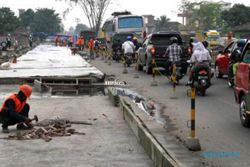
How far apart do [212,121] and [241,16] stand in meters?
68.2

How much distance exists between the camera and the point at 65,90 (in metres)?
18.3

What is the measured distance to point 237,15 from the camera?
77.8m

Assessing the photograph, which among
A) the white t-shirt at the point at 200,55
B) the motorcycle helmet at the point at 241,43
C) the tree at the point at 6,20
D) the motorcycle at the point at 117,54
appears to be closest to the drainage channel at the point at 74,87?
the white t-shirt at the point at 200,55

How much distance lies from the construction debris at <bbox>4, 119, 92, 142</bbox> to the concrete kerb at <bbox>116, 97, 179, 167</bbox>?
0.99m

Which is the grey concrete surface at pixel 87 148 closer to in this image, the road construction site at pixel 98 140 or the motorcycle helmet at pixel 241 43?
the road construction site at pixel 98 140

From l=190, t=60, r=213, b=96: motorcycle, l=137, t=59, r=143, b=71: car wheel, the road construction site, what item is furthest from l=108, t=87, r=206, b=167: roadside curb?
l=137, t=59, r=143, b=71: car wheel

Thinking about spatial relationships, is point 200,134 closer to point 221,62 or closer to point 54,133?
point 54,133

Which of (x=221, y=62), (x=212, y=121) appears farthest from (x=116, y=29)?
(x=212, y=121)

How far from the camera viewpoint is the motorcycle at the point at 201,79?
52.3 ft

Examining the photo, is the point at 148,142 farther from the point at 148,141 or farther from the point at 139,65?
the point at 139,65

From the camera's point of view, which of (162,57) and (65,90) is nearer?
(65,90)

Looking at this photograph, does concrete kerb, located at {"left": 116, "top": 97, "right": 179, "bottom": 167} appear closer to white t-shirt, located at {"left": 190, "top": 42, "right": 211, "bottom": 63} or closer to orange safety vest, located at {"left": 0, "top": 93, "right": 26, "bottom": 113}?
orange safety vest, located at {"left": 0, "top": 93, "right": 26, "bottom": 113}

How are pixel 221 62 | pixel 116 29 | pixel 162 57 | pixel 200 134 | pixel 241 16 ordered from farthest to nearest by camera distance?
1. pixel 241 16
2. pixel 116 29
3. pixel 162 57
4. pixel 221 62
5. pixel 200 134

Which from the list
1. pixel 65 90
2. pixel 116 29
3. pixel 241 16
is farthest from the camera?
pixel 241 16
